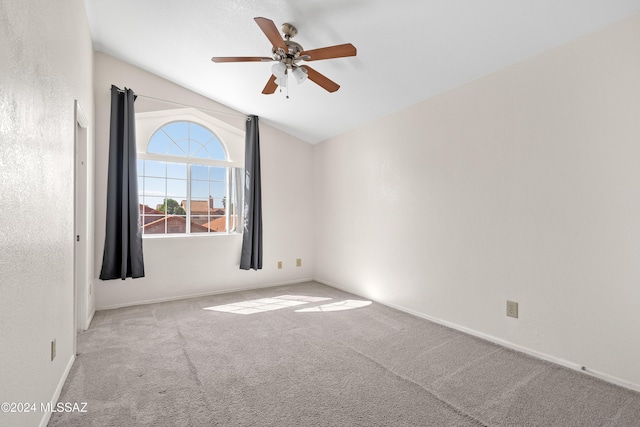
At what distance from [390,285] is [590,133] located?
2353mm

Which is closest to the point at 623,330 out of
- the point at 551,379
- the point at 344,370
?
the point at 551,379

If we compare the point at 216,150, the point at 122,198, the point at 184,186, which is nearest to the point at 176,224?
the point at 184,186

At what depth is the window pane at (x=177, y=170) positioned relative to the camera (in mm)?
4121

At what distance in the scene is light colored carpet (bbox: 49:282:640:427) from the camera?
1.67 metres

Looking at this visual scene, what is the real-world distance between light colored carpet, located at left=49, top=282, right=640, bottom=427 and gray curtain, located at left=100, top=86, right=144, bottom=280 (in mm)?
654

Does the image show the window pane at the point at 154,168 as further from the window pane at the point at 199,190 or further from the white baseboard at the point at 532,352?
the white baseboard at the point at 532,352

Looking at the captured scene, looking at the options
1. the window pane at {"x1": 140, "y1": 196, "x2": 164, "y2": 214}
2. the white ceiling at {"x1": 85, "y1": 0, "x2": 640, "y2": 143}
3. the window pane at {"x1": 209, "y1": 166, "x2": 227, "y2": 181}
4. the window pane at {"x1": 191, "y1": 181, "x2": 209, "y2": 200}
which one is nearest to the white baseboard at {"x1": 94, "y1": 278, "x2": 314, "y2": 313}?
the window pane at {"x1": 140, "y1": 196, "x2": 164, "y2": 214}

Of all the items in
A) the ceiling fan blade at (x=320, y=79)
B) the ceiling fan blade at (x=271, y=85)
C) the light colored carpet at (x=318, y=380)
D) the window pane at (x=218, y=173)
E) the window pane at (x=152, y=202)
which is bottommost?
the light colored carpet at (x=318, y=380)

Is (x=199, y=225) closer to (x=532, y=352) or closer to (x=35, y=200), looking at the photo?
(x=35, y=200)

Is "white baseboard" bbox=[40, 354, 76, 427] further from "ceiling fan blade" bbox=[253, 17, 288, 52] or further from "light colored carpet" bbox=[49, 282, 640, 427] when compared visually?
"ceiling fan blade" bbox=[253, 17, 288, 52]

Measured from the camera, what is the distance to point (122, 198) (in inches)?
138

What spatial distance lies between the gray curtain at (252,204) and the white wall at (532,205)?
1.81 meters

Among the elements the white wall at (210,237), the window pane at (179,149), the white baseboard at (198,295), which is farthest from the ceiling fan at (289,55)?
the white baseboard at (198,295)

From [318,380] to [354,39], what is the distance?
266 cm
